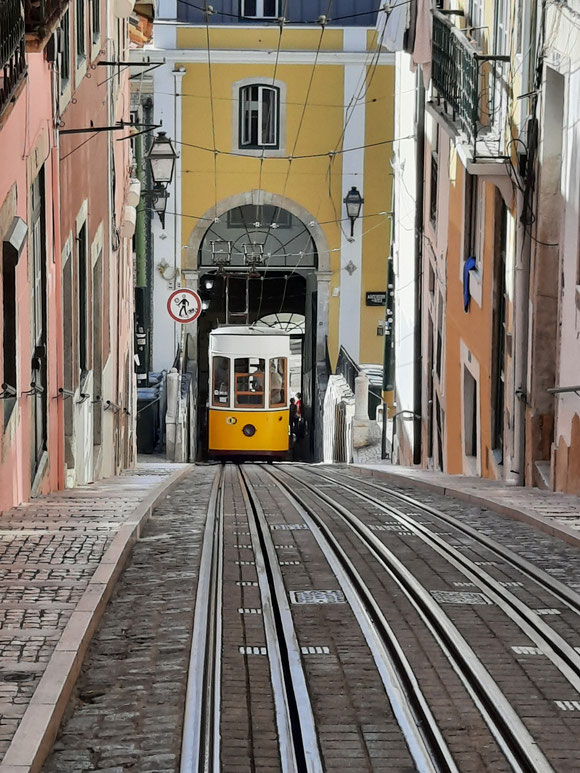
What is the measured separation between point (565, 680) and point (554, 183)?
7.46 metres

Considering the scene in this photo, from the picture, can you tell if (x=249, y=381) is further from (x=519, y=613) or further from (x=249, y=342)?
(x=519, y=613)

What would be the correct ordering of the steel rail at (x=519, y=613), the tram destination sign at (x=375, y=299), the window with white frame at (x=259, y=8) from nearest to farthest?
the steel rail at (x=519, y=613) → the window with white frame at (x=259, y=8) → the tram destination sign at (x=375, y=299)

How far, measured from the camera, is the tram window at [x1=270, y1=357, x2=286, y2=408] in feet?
88.8

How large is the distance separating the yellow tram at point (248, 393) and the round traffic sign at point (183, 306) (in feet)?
10.2

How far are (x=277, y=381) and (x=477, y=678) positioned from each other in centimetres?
2197

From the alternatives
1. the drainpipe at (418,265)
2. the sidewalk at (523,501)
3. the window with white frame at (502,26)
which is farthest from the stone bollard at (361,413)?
the window with white frame at (502,26)

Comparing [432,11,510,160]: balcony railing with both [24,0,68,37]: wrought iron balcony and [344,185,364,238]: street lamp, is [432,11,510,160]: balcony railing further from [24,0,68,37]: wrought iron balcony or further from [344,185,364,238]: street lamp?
[344,185,364,238]: street lamp

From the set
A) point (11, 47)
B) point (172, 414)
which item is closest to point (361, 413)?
point (172, 414)

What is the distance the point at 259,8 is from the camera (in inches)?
1115

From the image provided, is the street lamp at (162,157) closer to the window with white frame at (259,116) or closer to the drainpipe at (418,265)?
the drainpipe at (418,265)

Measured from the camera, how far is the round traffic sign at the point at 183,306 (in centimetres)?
2339

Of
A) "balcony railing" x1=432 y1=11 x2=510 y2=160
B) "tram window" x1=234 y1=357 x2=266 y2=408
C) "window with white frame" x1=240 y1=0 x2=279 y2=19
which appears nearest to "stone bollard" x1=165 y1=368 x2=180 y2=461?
"tram window" x1=234 y1=357 x2=266 y2=408

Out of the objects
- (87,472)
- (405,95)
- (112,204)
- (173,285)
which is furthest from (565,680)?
(173,285)

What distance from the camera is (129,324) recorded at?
23.2 m
